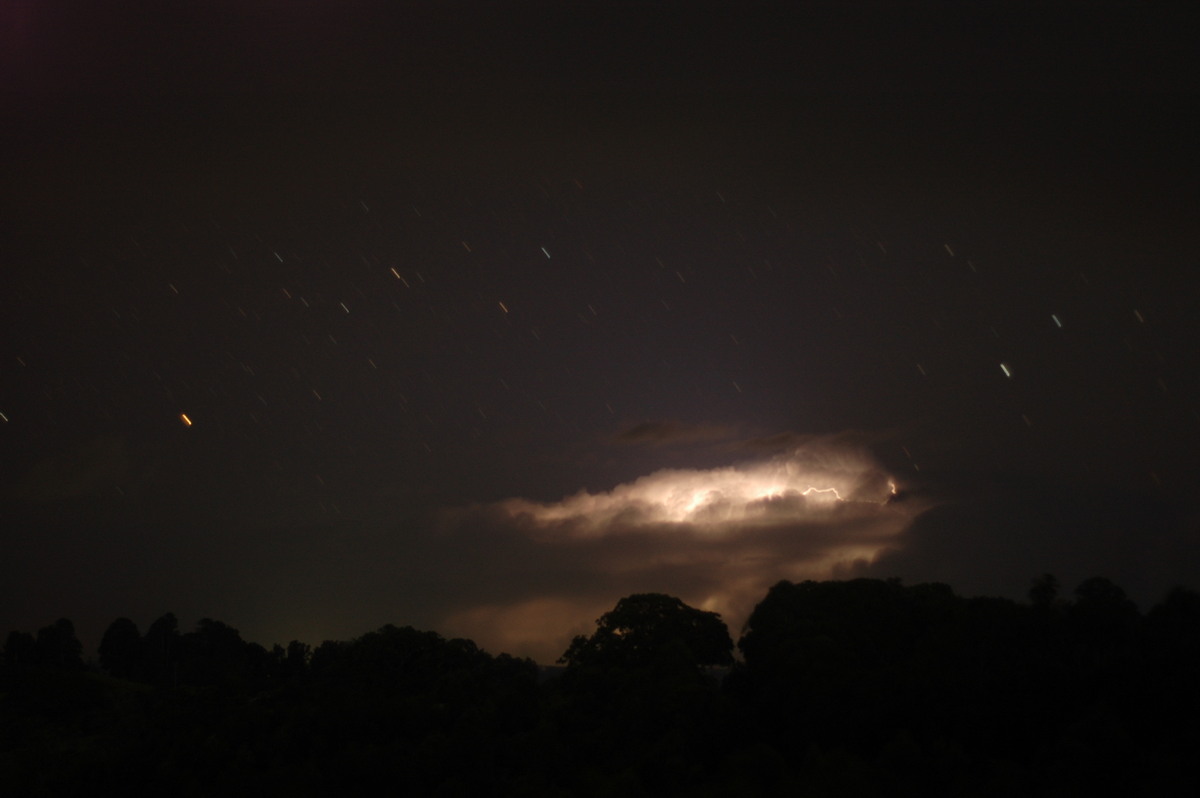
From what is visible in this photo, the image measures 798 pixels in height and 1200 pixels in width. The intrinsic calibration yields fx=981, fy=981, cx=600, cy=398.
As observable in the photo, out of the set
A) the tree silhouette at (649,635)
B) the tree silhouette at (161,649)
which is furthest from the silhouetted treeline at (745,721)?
the tree silhouette at (161,649)

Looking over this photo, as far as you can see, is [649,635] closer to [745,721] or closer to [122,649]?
[745,721]

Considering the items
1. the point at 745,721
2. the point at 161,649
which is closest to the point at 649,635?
the point at 745,721

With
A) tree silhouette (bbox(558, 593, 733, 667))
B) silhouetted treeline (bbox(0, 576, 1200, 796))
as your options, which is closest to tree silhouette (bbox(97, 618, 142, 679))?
silhouetted treeline (bbox(0, 576, 1200, 796))

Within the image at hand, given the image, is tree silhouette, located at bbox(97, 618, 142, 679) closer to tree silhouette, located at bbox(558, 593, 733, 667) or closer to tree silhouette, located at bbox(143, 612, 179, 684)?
tree silhouette, located at bbox(143, 612, 179, 684)

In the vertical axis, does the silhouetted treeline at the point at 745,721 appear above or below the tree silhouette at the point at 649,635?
below

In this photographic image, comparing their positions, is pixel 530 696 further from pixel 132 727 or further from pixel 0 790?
pixel 0 790

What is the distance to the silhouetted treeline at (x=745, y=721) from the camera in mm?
29406

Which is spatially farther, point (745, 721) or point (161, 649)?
point (161, 649)

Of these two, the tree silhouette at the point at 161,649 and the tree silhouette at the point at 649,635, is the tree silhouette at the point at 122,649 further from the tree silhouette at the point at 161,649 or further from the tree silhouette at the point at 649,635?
the tree silhouette at the point at 649,635

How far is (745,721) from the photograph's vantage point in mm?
39906

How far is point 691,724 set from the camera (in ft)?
136

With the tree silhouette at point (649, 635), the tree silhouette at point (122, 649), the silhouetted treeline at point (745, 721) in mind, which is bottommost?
the silhouetted treeline at point (745, 721)

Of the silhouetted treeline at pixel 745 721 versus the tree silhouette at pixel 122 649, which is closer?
the silhouetted treeline at pixel 745 721

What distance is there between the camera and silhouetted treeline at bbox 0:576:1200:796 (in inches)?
1158
